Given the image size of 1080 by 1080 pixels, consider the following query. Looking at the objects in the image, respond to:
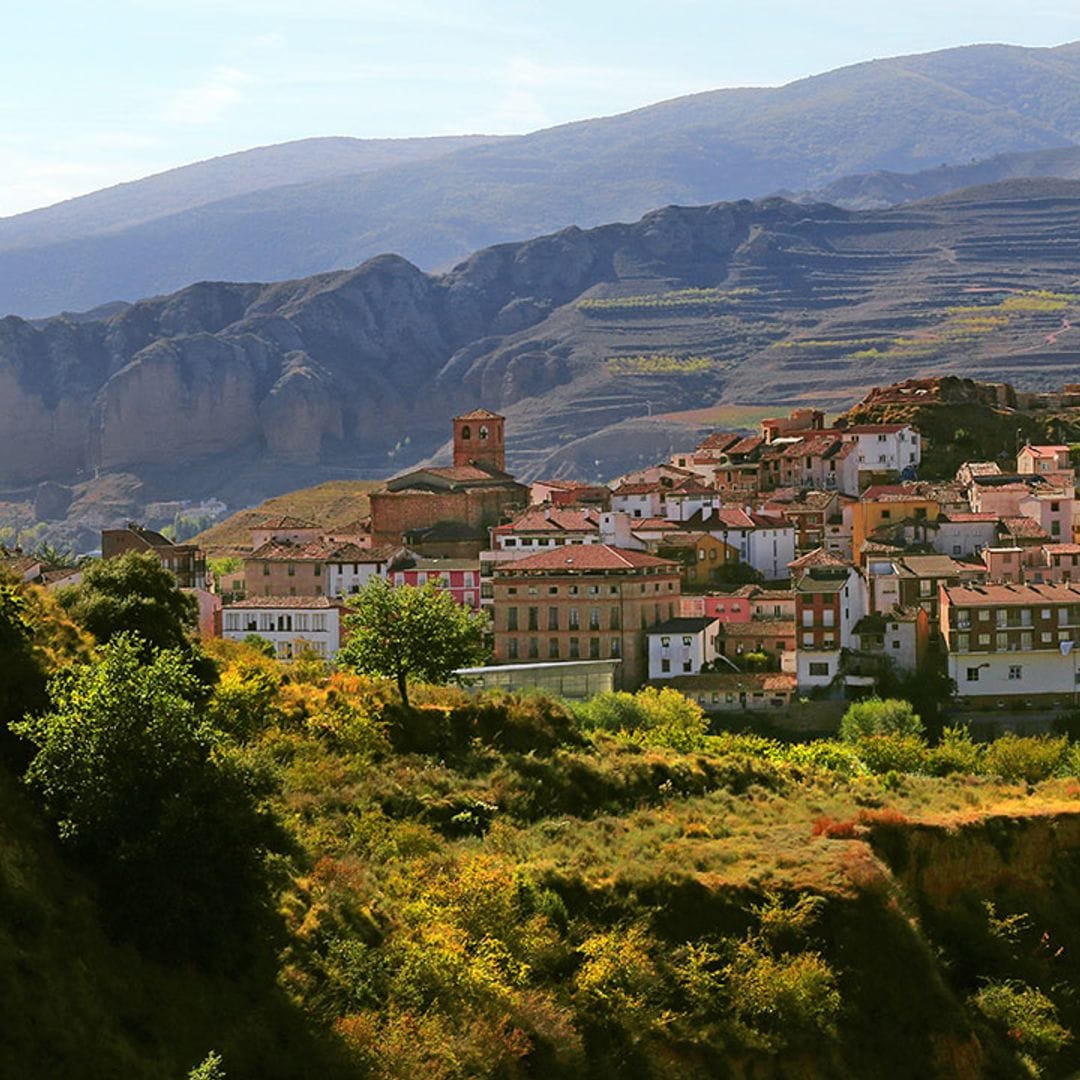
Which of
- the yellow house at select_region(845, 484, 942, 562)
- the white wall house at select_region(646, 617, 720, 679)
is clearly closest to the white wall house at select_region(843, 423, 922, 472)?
the yellow house at select_region(845, 484, 942, 562)

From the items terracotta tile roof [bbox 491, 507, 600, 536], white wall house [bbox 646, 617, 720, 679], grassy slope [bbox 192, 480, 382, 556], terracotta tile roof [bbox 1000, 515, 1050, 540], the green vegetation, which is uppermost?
the green vegetation

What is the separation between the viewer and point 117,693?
995 inches

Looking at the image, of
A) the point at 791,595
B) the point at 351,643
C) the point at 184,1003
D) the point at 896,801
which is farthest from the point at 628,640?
the point at 184,1003

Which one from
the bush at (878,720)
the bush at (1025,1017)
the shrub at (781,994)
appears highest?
the shrub at (781,994)

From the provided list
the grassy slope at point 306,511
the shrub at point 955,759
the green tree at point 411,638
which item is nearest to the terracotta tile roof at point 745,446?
the grassy slope at point 306,511

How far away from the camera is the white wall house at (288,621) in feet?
242

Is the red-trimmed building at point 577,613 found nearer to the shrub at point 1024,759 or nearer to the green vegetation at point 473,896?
the shrub at point 1024,759

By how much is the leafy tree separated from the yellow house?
205ft

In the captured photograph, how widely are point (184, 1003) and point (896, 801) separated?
1687 cm

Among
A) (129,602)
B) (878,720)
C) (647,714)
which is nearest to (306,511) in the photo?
(878,720)

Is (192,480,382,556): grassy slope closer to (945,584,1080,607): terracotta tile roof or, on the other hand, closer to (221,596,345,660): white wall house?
(221,596,345,660): white wall house

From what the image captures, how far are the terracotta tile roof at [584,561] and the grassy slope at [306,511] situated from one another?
41562 mm

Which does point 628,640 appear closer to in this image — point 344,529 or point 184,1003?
point 344,529

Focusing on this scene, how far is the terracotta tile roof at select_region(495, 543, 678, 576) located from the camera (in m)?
74.6
